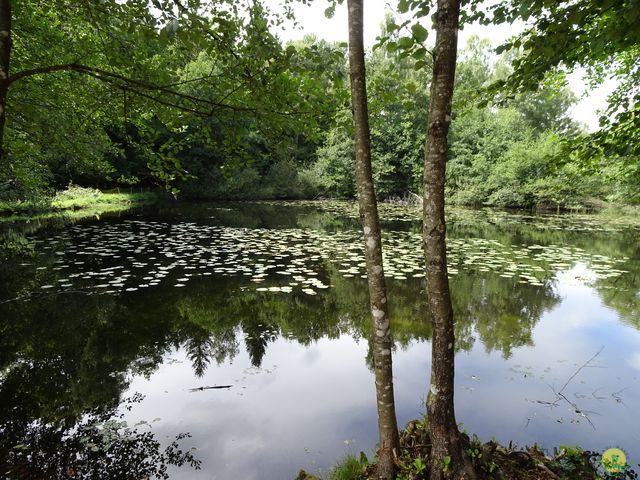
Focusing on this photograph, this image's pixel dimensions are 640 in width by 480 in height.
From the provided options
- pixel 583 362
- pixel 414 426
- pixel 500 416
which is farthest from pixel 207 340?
pixel 583 362

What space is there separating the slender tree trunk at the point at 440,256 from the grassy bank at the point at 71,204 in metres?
18.0

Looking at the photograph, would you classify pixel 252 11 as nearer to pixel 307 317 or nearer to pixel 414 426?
pixel 414 426

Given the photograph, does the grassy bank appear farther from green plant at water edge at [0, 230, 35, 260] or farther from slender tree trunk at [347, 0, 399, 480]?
slender tree trunk at [347, 0, 399, 480]

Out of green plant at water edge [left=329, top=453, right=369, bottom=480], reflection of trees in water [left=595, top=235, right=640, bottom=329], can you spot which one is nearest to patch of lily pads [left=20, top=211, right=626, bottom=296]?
reflection of trees in water [left=595, top=235, right=640, bottom=329]

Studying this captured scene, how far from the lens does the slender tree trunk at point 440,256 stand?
197 centimetres

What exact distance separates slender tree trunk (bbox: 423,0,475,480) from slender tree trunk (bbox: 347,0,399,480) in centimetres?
29

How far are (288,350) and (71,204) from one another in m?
19.1

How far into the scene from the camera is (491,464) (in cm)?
244

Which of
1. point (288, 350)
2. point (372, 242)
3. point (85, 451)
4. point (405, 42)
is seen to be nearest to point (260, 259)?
point (288, 350)

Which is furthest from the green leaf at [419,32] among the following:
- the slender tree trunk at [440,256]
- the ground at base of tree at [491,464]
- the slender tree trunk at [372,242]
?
the ground at base of tree at [491,464]

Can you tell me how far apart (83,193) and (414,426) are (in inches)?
954

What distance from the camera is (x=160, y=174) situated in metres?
3.03

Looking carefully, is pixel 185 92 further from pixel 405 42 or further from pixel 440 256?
pixel 440 256

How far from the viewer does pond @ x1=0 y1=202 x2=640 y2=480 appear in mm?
3479
